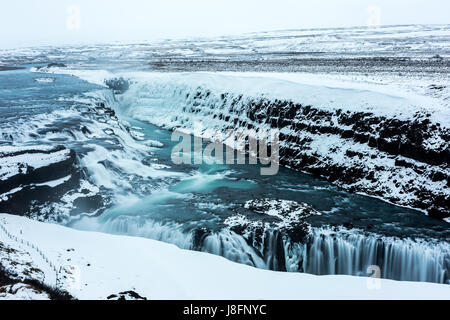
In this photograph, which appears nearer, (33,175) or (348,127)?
(33,175)

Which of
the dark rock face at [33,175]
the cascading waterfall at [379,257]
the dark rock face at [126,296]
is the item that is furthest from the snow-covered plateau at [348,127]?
the dark rock face at [126,296]

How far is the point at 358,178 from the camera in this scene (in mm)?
19469

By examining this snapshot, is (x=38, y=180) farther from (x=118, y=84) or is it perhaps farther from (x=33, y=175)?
(x=118, y=84)

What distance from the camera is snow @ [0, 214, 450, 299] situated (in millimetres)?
9797

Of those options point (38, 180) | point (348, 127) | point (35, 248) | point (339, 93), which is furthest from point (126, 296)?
point (339, 93)

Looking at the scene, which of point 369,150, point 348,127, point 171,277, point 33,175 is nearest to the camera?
point 171,277

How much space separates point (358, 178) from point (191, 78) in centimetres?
2318

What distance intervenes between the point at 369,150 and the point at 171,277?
564 inches

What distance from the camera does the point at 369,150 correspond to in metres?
20.3

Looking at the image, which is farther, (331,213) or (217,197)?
(217,197)

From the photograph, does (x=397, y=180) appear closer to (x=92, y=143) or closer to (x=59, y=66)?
(x=92, y=143)

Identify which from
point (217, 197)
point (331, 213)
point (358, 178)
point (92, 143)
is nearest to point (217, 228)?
point (217, 197)

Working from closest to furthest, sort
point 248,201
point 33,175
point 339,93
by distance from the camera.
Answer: point 33,175 → point 248,201 → point 339,93

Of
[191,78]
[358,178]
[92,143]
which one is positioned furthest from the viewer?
[191,78]
